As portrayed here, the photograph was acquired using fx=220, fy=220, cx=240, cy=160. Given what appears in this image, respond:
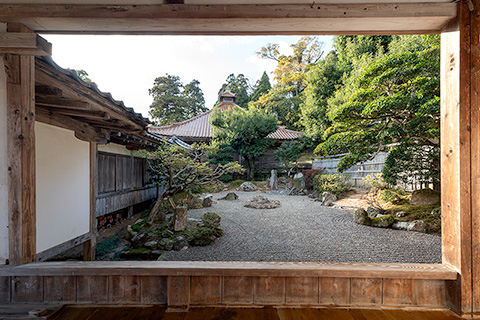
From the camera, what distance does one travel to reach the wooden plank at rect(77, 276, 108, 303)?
5.50 ft

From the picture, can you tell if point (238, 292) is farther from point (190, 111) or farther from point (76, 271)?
point (190, 111)

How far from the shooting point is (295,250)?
14.0 ft

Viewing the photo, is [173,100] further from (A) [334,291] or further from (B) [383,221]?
(A) [334,291]

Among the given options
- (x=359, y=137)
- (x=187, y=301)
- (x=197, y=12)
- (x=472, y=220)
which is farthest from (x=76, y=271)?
(x=359, y=137)

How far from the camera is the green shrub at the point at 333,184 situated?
A: 870 centimetres

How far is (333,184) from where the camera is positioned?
8875mm

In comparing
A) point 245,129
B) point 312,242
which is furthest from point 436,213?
point 245,129

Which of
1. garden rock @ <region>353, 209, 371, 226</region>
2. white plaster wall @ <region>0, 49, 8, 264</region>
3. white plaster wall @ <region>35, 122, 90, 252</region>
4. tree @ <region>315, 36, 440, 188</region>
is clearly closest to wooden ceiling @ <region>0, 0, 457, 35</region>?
white plaster wall @ <region>0, 49, 8, 264</region>

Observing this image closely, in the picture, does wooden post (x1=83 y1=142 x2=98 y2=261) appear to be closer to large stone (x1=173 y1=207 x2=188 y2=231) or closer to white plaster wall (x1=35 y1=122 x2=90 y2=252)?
white plaster wall (x1=35 y1=122 x2=90 y2=252)

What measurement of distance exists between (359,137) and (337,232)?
227cm

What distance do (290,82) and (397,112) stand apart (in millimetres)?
18093

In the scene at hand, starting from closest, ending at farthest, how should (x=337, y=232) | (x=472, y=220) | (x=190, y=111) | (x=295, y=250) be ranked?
1. (x=472, y=220)
2. (x=295, y=250)
3. (x=337, y=232)
4. (x=190, y=111)

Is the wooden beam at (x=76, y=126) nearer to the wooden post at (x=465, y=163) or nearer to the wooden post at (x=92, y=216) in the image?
the wooden post at (x=92, y=216)

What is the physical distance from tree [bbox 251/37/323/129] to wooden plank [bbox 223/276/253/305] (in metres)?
18.9
